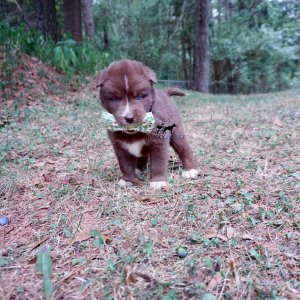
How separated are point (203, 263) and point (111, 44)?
1628 cm

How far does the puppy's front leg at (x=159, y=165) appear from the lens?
3.21 meters

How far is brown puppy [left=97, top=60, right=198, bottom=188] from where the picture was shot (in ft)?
9.54

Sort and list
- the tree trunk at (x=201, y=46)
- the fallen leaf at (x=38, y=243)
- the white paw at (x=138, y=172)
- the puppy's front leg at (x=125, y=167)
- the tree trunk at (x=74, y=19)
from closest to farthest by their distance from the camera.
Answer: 1. the fallen leaf at (x=38, y=243)
2. the puppy's front leg at (x=125, y=167)
3. the white paw at (x=138, y=172)
4. the tree trunk at (x=74, y=19)
5. the tree trunk at (x=201, y=46)

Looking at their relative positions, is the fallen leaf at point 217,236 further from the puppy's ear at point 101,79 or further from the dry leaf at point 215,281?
the puppy's ear at point 101,79

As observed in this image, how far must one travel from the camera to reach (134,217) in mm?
2605

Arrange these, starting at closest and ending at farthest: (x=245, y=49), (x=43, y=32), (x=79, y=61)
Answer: (x=79, y=61) < (x=43, y=32) < (x=245, y=49)

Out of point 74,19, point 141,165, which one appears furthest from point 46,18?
point 141,165

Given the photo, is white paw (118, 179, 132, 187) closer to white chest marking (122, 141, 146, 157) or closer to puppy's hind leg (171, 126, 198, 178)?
white chest marking (122, 141, 146, 157)

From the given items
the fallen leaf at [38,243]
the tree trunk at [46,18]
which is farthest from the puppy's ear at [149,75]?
the tree trunk at [46,18]

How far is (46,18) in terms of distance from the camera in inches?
435

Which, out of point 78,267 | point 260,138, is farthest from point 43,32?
point 78,267

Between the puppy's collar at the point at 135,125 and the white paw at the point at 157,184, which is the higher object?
the puppy's collar at the point at 135,125

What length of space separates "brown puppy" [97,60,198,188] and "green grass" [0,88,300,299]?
19 centimetres

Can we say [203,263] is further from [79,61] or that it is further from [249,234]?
[79,61]
